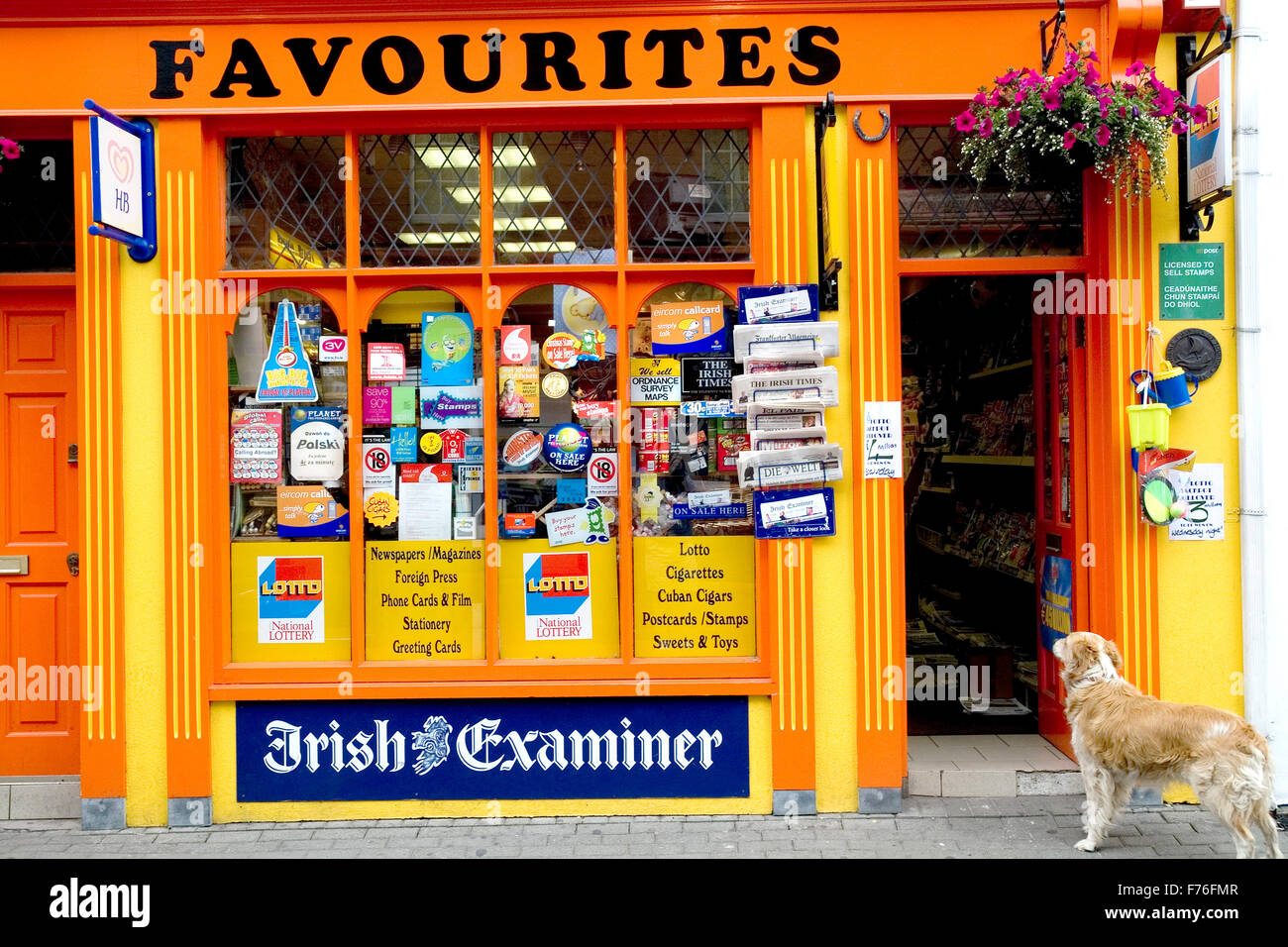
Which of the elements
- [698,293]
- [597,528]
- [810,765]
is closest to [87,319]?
[597,528]

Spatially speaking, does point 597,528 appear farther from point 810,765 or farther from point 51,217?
point 51,217

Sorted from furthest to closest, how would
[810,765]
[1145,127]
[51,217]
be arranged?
[51,217] → [810,765] → [1145,127]

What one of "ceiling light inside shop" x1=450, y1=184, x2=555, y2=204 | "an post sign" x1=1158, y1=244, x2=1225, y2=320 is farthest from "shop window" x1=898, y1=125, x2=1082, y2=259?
"ceiling light inside shop" x1=450, y1=184, x2=555, y2=204

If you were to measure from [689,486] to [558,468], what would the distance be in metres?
0.81

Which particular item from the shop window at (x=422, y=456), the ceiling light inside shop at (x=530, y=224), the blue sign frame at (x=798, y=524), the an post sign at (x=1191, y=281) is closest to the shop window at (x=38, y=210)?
the shop window at (x=422, y=456)

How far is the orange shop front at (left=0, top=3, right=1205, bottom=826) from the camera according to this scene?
18.2 ft

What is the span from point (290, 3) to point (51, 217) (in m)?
2.05

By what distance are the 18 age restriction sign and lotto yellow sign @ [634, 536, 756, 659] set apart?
1.23 ft

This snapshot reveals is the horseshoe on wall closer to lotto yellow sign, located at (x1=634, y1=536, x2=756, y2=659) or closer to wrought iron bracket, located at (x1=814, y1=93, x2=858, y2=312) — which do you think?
wrought iron bracket, located at (x1=814, y1=93, x2=858, y2=312)

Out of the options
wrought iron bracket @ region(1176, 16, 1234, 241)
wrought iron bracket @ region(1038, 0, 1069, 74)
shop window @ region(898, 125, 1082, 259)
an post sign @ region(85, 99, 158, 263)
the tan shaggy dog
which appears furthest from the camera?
shop window @ region(898, 125, 1082, 259)

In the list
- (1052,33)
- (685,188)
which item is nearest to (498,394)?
(685,188)

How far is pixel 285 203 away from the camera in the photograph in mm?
5801

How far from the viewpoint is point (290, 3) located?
5.56m

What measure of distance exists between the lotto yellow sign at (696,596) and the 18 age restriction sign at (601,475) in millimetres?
374
